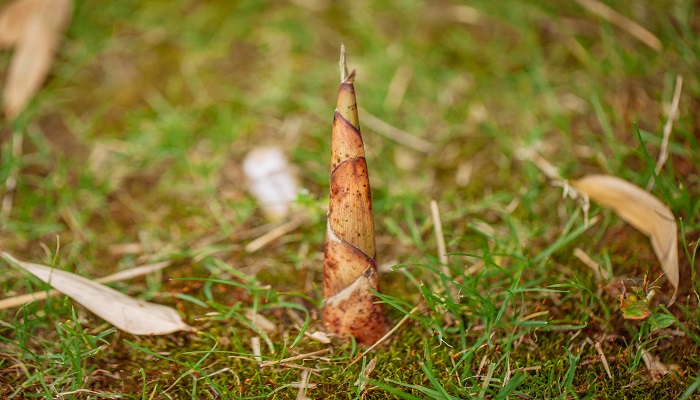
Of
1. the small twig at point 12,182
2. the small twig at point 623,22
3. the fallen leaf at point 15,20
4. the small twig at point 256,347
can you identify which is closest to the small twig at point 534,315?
the small twig at point 256,347

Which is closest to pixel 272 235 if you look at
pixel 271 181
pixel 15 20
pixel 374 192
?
pixel 271 181

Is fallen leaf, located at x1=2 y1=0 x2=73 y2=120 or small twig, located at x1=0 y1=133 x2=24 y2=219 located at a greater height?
fallen leaf, located at x1=2 y1=0 x2=73 y2=120

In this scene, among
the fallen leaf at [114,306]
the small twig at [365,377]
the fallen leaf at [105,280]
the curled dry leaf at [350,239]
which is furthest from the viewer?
the fallen leaf at [105,280]

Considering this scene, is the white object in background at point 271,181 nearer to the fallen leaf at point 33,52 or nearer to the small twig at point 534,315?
the small twig at point 534,315

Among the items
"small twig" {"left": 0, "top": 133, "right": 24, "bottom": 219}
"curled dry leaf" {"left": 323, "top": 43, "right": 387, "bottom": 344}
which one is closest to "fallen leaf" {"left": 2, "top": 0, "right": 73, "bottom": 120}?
"small twig" {"left": 0, "top": 133, "right": 24, "bottom": 219}

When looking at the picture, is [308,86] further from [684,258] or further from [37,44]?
[684,258]

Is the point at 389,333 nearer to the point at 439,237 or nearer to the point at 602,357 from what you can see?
the point at 439,237

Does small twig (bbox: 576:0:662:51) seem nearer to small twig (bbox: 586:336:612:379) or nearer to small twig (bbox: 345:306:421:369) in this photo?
small twig (bbox: 586:336:612:379)
